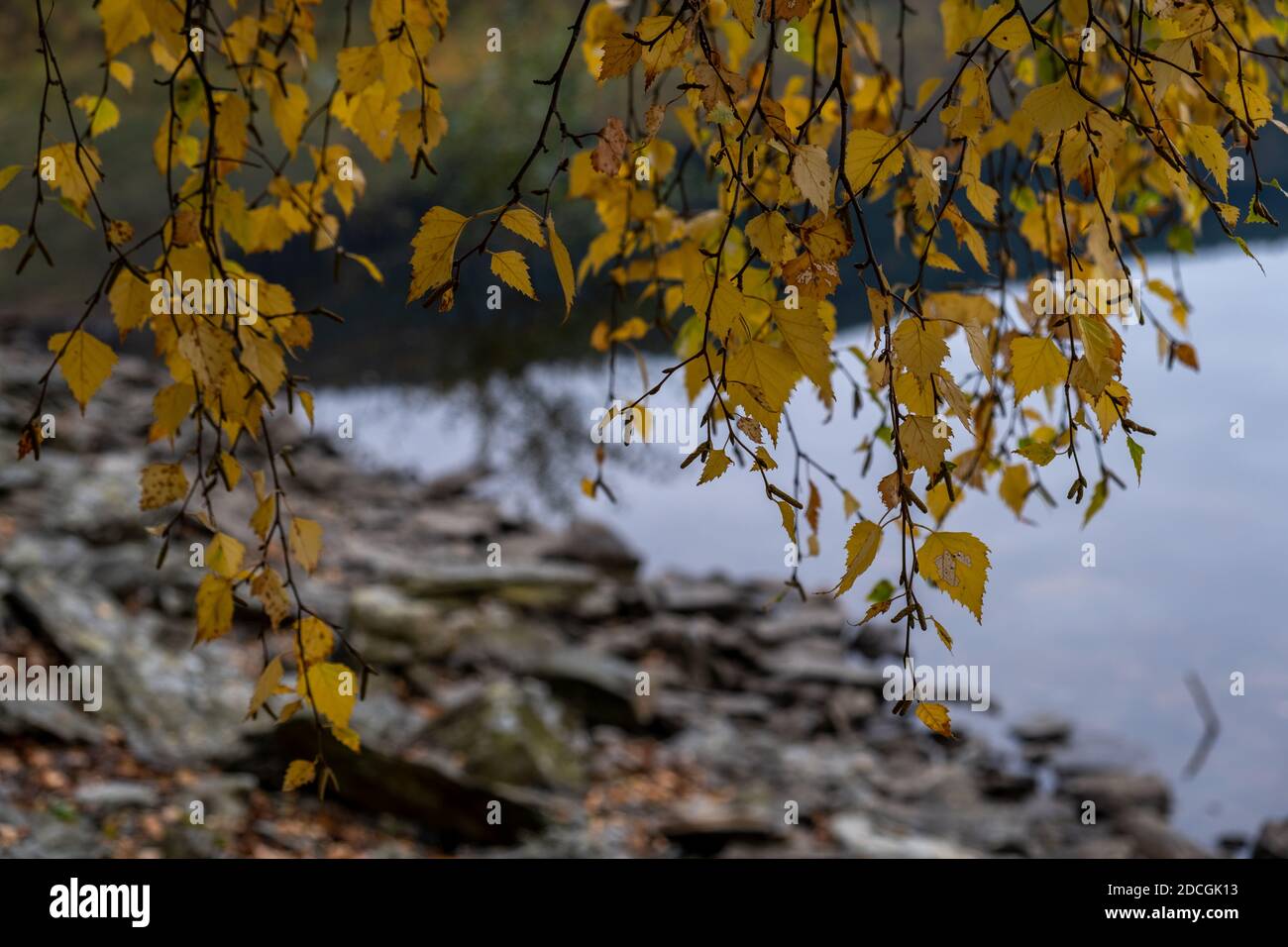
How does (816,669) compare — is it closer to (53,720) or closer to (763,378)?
(53,720)

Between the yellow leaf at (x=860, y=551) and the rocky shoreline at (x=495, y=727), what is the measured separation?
2.23m

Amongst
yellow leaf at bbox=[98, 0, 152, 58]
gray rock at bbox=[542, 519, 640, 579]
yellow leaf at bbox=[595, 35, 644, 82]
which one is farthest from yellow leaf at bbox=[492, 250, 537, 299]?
gray rock at bbox=[542, 519, 640, 579]

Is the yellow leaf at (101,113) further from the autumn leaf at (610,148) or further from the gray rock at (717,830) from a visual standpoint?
the gray rock at (717,830)

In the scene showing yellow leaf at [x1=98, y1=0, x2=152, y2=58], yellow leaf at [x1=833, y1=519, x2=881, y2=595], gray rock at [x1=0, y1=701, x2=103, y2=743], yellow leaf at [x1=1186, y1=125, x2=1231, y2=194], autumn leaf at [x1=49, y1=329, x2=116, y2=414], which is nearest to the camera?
yellow leaf at [x1=833, y1=519, x2=881, y2=595]

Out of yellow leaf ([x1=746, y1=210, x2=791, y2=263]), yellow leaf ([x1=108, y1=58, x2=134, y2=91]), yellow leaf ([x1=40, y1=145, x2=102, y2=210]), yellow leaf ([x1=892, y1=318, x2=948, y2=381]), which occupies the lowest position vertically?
yellow leaf ([x1=892, y1=318, x2=948, y2=381])

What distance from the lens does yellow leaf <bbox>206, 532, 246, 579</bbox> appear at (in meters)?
1.24

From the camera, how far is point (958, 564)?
937 millimetres

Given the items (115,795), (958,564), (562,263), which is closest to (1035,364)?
(958,564)

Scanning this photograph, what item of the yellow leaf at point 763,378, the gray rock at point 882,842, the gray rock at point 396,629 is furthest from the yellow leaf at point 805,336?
the gray rock at point 396,629

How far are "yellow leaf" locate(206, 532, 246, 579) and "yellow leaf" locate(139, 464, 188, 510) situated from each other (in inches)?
2.9

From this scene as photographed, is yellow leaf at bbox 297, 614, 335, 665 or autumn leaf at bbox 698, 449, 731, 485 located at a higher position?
autumn leaf at bbox 698, 449, 731, 485

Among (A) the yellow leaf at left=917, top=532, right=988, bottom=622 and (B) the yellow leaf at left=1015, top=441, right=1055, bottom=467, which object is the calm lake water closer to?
(B) the yellow leaf at left=1015, top=441, right=1055, bottom=467
